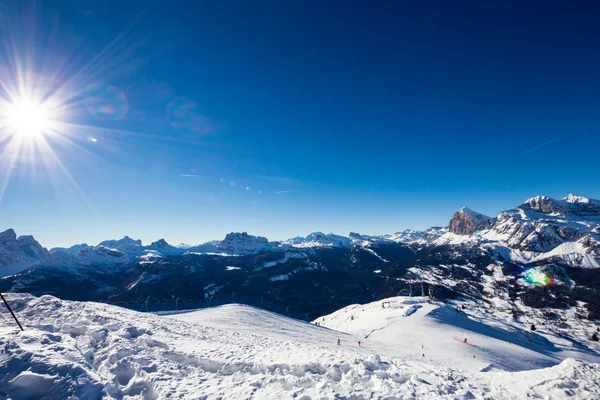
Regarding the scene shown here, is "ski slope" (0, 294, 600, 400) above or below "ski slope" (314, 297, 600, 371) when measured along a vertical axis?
above

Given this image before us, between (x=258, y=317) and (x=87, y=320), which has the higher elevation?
(x=87, y=320)

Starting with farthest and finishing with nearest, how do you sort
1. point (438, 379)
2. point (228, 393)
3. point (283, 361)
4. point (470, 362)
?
point (470, 362) < point (283, 361) < point (438, 379) < point (228, 393)

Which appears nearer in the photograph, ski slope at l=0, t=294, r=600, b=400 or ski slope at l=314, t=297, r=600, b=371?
ski slope at l=0, t=294, r=600, b=400

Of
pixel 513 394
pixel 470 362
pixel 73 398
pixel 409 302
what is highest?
pixel 73 398

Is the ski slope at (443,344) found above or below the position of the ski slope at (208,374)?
below

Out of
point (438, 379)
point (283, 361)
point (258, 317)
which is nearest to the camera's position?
point (438, 379)

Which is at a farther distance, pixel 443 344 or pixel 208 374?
pixel 443 344

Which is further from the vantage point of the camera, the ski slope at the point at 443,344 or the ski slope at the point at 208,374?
the ski slope at the point at 443,344

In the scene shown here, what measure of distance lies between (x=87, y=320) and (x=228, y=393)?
16047 mm

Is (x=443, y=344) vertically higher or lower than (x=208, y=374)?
lower

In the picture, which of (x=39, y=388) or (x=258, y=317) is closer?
(x=39, y=388)

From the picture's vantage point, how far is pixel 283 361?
15484mm

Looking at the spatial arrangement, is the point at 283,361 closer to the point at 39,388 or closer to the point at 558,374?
the point at 39,388

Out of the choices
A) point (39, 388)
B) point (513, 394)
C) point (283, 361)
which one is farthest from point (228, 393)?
point (513, 394)
